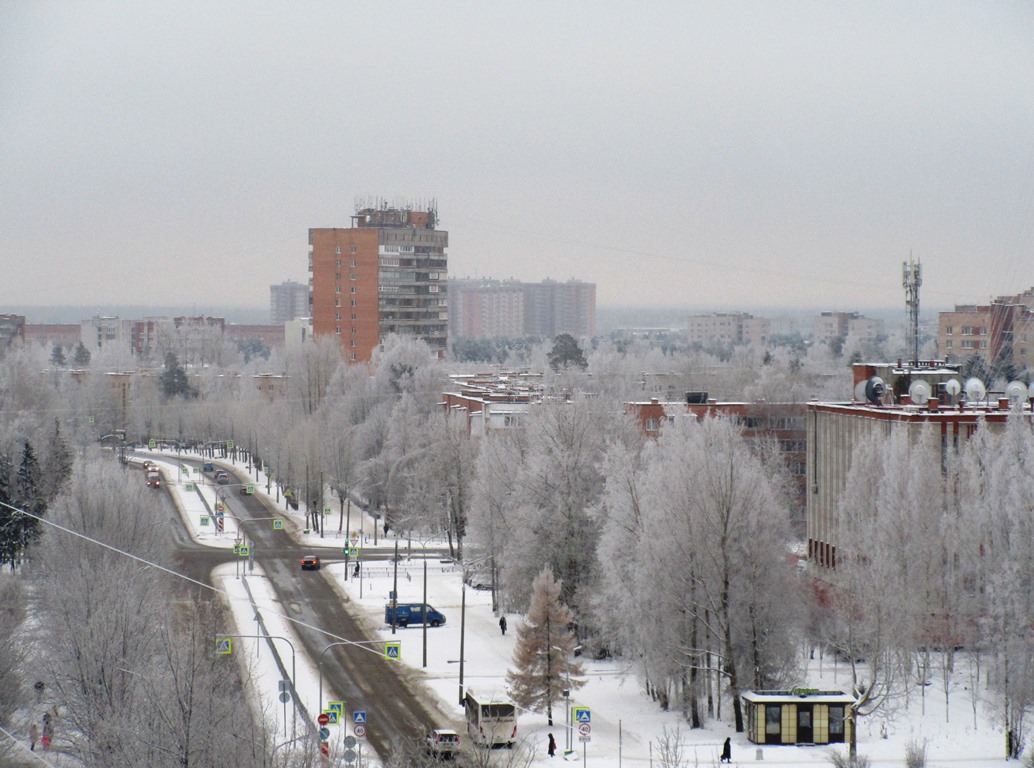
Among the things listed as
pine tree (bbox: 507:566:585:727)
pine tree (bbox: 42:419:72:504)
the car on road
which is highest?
pine tree (bbox: 42:419:72:504)

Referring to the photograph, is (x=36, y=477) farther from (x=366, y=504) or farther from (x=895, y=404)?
(x=895, y=404)

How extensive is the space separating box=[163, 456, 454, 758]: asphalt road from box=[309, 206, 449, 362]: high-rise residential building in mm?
41821

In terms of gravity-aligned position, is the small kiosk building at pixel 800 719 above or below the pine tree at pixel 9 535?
below

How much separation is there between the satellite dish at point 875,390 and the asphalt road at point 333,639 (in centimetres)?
1733

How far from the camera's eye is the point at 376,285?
104 metres

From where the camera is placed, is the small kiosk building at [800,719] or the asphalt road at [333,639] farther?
the asphalt road at [333,639]

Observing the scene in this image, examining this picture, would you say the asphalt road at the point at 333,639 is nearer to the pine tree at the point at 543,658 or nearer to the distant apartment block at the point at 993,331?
the pine tree at the point at 543,658

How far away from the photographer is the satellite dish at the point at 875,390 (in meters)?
44.2

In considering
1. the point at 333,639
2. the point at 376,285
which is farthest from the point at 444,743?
the point at 376,285

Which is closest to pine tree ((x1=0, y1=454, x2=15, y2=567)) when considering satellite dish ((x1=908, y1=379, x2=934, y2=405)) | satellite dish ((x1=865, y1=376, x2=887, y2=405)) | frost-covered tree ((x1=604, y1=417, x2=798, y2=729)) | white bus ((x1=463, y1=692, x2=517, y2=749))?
white bus ((x1=463, y1=692, x2=517, y2=749))

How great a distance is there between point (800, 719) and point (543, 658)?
5586mm

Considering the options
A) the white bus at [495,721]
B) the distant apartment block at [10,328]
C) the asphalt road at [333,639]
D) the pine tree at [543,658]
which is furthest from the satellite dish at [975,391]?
the distant apartment block at [10,328]

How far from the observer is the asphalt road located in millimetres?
30781

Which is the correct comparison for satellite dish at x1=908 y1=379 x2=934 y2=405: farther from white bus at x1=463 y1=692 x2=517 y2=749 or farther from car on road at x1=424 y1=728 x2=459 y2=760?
car on road at x1=424 y1=728 x2=459 y2=760
